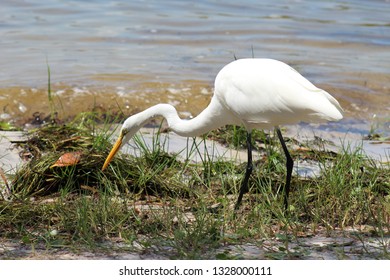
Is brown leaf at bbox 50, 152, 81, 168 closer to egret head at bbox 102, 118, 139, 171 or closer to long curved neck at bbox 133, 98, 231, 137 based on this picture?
egret head at bbox 102, 118, 139, 171

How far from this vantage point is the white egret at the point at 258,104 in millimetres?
4570

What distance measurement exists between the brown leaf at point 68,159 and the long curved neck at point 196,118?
476 mm

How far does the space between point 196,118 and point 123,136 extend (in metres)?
0.50

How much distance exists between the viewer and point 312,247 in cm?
392

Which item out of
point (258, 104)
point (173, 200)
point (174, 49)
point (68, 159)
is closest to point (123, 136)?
point (68, 159)

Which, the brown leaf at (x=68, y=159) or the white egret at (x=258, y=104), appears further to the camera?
the brown leaf at (x=68, y=159)

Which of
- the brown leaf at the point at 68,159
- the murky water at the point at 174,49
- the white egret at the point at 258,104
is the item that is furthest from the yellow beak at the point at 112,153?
the murky water at the point at 174,49

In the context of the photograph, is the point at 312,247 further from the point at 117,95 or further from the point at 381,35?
the point at 381,35

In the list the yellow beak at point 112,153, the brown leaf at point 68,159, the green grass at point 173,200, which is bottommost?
the green grass at point 173,200

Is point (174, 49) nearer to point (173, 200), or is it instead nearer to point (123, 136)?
point (123, 136)

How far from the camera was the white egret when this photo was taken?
4.57m

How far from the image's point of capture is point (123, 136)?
515cm

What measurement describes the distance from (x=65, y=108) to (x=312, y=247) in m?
4.90

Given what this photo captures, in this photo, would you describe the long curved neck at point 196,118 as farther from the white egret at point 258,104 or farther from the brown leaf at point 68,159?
the brown leaf at point 68,159
